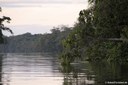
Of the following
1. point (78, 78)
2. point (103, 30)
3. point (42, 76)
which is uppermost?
point (103, 30)

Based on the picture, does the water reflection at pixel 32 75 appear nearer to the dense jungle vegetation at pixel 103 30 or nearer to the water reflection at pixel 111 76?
the water reflection at pixel 111 76

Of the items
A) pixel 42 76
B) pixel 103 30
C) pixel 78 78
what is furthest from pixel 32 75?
pixel 103 30

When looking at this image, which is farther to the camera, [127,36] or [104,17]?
[104,17]

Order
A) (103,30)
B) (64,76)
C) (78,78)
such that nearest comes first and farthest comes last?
1. (78,78)
2. (64,76)
3. (103,30)

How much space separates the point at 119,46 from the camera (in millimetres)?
65312

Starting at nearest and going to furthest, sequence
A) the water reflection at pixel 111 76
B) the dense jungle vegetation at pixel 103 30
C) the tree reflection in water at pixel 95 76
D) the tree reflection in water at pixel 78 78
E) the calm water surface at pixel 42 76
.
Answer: the water reflection at pixel 111 76
the tree reflection in water at pixel 95 76
the tree reflection in water at pixel 78 78
the calm water surface at pixel 42 76
the dense jungle vegetation at pixel 103 30

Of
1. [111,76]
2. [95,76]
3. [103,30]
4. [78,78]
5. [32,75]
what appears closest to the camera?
[78,78]

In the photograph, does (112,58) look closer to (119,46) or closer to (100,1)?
(119,46)

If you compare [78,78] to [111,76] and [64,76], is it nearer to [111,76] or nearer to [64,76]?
[111,76]

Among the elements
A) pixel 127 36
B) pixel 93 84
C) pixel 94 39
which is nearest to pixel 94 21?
pixel 94 39

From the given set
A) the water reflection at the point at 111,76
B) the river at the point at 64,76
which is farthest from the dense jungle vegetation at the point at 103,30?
the water reflection at the point at 111,76

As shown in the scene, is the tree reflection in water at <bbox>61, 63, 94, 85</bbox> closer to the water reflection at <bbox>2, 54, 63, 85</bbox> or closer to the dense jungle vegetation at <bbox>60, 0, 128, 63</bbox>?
the water reflection at <bbox>2, 54, 63, 85</bbox>

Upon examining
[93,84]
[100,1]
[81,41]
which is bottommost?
[93,84]

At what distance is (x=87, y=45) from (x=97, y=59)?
30.2 ft
